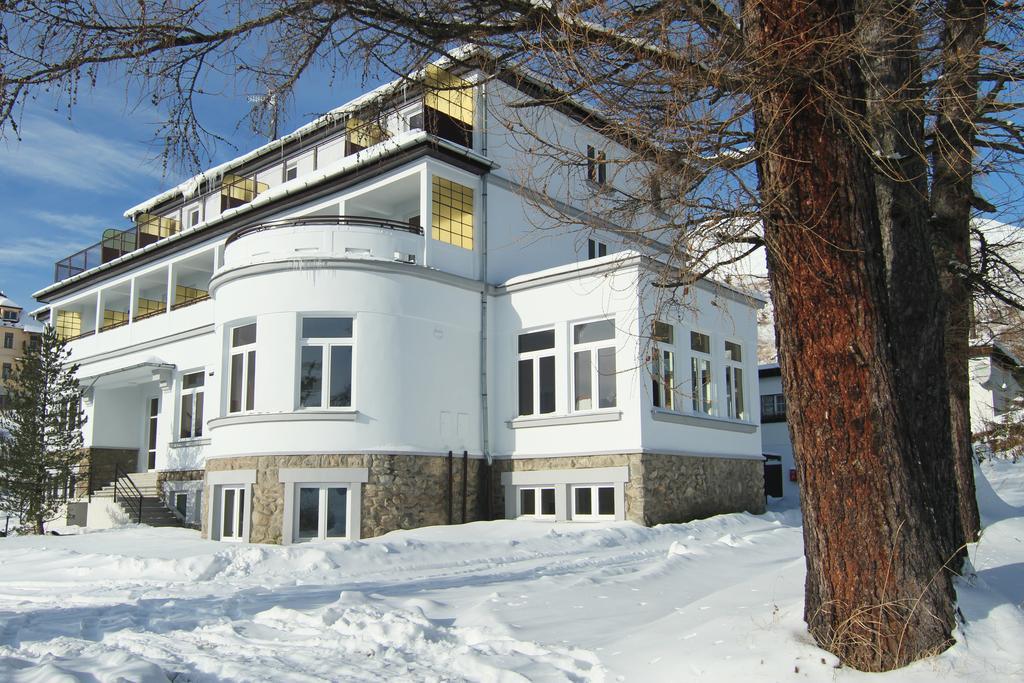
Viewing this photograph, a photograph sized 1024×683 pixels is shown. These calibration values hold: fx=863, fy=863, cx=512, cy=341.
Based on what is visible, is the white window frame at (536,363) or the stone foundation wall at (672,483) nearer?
the stone foundation wall at (672,483)

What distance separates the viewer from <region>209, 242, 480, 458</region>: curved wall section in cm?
1638

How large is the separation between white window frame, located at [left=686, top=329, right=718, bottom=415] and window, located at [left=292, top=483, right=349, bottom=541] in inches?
298

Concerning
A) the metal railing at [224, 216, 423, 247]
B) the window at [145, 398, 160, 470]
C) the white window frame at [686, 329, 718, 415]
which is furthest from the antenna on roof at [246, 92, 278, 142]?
the window at [145, 398, 160, 470]

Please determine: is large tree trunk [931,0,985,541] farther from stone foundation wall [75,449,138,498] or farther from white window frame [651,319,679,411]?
stone foundation wall [75,449,138,498]

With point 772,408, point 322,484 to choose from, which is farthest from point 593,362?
point 772,408

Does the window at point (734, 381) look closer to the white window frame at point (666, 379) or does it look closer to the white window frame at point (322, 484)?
the white window frame at point (666, 379)

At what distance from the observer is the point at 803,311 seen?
5.37 meters

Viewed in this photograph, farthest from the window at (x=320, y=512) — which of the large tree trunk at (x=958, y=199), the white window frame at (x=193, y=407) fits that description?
the large tree trunk at (x=958, y=199)

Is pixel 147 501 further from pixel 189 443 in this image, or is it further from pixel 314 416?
pixel 314 416

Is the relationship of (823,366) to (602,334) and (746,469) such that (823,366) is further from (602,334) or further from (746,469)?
(746,469)

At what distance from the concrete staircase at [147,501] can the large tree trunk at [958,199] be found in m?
19.1

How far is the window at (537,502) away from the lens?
17891 millimetres

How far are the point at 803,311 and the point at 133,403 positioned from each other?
2656 cm

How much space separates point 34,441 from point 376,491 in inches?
441
